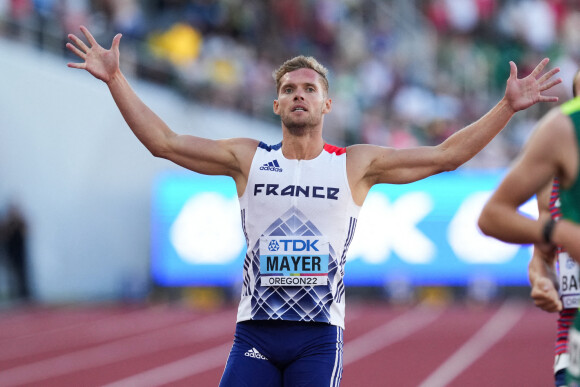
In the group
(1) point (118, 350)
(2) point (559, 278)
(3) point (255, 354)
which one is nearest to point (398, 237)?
(1) point (118, 350)

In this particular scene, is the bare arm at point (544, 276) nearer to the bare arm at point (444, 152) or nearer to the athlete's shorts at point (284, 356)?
the bare arm at point (444, 152)

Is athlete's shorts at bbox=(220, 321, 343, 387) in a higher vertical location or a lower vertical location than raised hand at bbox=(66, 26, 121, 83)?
lower

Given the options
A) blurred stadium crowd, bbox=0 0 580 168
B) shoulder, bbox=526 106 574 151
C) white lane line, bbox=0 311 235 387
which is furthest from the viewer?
blurred stadium crowd, bbox=0 0 580 168

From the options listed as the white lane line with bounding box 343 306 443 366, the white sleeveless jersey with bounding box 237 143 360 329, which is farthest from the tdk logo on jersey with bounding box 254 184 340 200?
the white lane line with bounding box 343 306 443 366

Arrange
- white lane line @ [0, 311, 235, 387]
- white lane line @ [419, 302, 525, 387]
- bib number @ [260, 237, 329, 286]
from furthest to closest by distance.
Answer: white lane line @ [0, 311, 235, 387] → white lane line @ [419, 302, 525, 387] → bib number @ [260, 237, 329, 286]

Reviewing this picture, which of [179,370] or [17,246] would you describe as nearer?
[179,370]

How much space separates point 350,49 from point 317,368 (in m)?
17.5

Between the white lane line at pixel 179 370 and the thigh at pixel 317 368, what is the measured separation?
495cm

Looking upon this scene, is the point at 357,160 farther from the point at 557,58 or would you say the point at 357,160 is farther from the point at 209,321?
the point at 557,58

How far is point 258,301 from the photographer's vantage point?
4078 mm

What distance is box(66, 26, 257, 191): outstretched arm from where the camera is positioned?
169 inches

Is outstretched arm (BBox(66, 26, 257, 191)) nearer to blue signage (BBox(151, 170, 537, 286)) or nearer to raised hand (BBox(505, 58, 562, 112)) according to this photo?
raised hand (BBox(505, 58, 562, 112))

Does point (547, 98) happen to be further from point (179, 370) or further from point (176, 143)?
point (179, 370)

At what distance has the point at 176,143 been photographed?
4.34m
